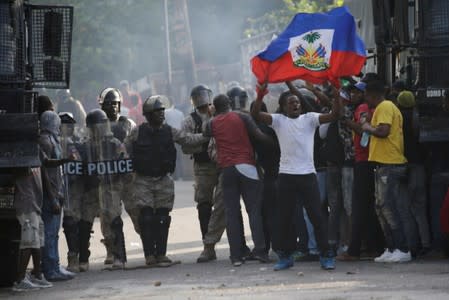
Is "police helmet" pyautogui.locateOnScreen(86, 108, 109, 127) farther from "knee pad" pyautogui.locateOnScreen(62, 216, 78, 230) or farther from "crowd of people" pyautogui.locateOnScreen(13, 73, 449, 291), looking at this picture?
"knee pad" pyautogui.locateOnScreen(62, 216, 78, 230)

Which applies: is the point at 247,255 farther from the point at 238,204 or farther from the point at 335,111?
the point at 335,111

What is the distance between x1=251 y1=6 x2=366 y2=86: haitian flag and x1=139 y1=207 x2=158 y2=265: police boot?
2.01m

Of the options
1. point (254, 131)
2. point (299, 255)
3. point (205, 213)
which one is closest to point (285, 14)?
point (205, 213)

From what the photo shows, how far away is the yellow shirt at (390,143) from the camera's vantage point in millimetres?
14227

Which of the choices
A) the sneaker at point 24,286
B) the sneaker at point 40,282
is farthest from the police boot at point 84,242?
the sneaker at point 24,286

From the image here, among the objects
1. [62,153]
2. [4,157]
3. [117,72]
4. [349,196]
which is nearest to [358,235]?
[349,196]

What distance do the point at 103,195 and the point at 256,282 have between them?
9.87 feet

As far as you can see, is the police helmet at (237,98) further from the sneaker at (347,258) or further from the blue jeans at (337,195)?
the sneaker at (347,258)

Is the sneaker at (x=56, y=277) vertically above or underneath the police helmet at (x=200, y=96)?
underneath

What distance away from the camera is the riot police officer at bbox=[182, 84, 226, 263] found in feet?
50.8

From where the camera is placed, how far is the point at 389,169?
14320 mm

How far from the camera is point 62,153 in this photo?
1430 centimetres

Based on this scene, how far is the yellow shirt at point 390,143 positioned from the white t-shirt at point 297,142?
0.73 m

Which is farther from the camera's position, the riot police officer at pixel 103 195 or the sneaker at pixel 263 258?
the riot police officer at pixel 103 195
